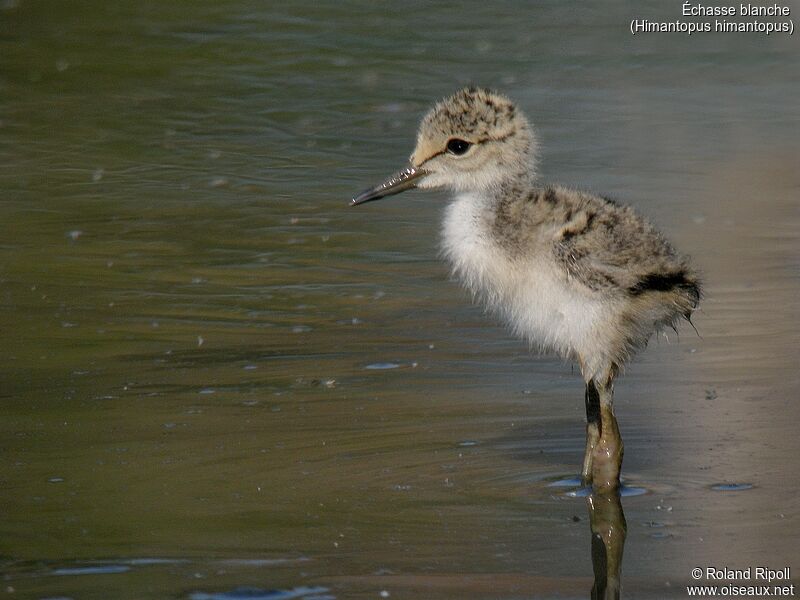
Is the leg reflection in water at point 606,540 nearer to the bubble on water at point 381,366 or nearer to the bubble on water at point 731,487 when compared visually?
the bubble on water at point 731,487

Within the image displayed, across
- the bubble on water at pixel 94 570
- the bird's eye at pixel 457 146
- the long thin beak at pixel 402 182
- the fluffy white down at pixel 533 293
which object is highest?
the bird's eye at pixel 457 146

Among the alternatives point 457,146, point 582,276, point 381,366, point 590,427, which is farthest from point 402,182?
point 590,427

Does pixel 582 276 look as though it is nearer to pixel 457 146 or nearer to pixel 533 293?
pixel 533 293

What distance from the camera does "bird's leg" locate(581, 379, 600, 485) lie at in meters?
4.74

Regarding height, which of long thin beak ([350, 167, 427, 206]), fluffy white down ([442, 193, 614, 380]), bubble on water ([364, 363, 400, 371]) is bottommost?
bubble on water ([364, 363, 400, 371])

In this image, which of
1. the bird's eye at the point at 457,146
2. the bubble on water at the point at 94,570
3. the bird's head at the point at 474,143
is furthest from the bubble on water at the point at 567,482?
the bubble on water at the point at 94,570

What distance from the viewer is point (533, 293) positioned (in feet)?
15.8

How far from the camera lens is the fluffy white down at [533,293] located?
475 centimetres

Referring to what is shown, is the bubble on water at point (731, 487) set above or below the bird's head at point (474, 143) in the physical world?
below

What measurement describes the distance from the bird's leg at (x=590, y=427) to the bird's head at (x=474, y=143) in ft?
2.49

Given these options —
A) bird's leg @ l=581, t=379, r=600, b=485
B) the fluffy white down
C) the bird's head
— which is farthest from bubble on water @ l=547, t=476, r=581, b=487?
the bird's head

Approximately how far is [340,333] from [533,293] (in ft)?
4.92

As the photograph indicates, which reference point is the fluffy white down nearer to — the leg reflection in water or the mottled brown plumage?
the mottled brown plumage

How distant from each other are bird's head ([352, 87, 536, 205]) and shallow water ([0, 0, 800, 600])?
73cm
